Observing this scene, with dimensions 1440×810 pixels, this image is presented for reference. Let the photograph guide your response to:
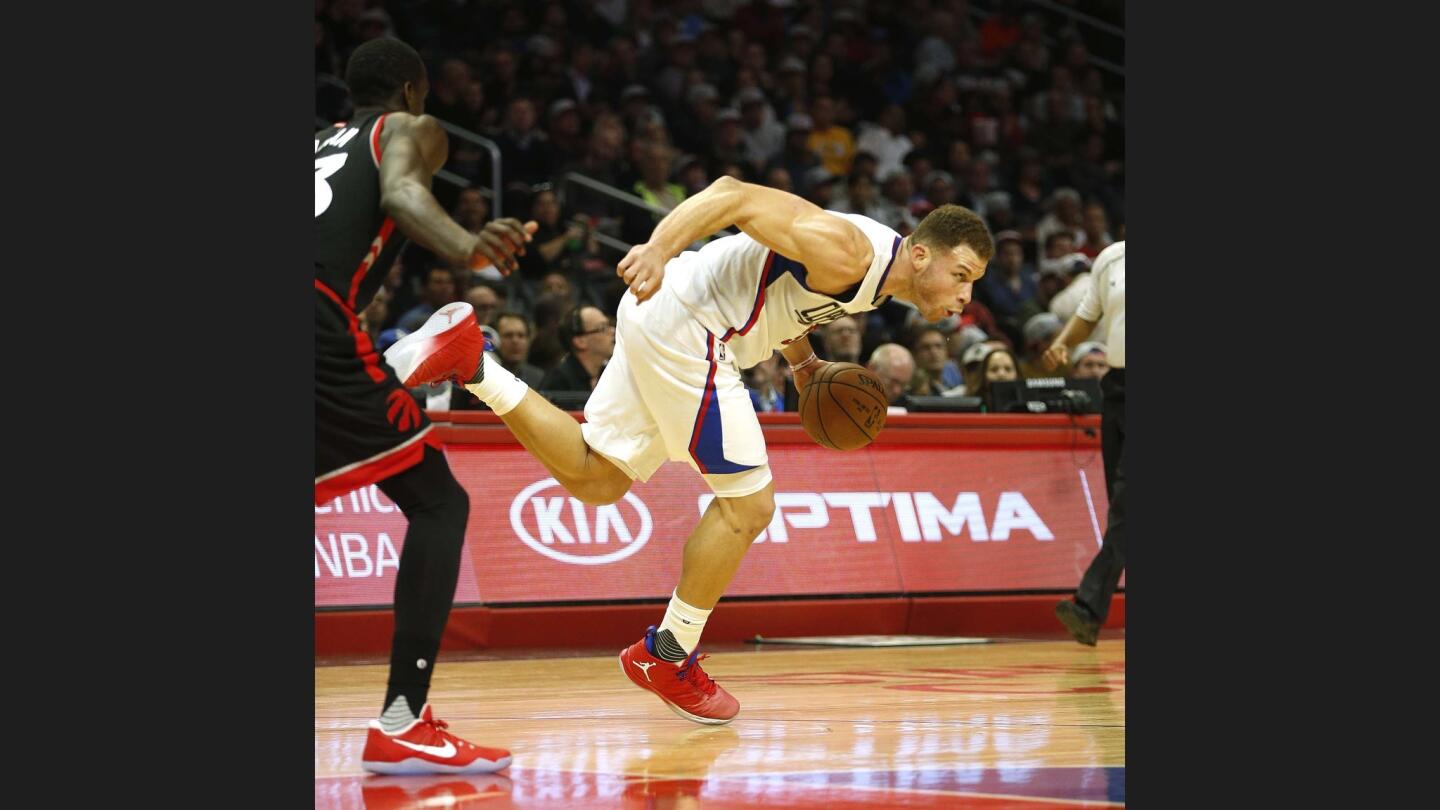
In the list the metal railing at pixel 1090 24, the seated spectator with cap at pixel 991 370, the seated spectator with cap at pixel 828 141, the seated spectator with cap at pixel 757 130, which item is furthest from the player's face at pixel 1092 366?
the metal railing at pixel 1090 24

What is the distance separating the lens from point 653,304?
18.1 feet

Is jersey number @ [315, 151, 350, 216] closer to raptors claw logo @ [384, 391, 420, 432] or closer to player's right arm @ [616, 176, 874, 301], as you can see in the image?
raptors claw logo @ [384, 391, 420, 432]

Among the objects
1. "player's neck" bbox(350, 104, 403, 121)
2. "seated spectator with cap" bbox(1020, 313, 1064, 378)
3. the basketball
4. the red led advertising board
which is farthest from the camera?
"seated spectator with cap" bbox(1020, 313, 1064, 378)

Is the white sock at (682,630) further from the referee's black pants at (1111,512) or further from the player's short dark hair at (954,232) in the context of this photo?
the referee's black pants at (1111,512)

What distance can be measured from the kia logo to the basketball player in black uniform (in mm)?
3766

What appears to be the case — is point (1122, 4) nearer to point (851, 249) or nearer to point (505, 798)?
point (851, 249)

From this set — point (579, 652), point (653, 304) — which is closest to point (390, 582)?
point (579, 652)

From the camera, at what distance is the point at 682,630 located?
538cm

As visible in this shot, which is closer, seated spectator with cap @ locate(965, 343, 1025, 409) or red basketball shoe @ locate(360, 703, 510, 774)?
red basketball shoe @ locate(360, 703, 510, 774)

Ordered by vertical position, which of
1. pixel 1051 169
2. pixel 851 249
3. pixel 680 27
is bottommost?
pixel 851 249

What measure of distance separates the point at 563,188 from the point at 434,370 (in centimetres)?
815

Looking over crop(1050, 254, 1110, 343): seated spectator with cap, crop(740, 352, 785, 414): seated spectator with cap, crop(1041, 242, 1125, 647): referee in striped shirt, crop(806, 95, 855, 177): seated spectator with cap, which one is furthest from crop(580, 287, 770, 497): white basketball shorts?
crop(806, 95, 855, 177): seated spectator with cap

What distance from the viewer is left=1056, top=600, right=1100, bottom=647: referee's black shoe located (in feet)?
26.3

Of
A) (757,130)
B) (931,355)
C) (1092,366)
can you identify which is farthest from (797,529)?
(757,130)
